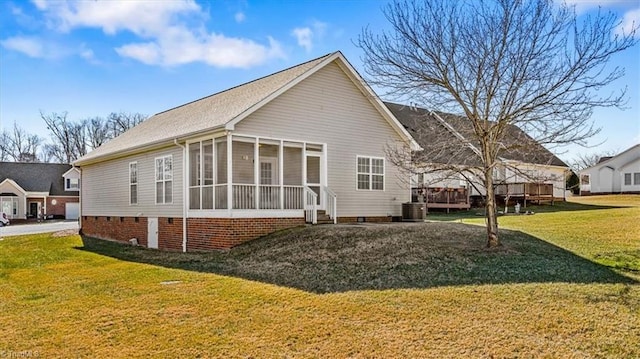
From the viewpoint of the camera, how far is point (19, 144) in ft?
213

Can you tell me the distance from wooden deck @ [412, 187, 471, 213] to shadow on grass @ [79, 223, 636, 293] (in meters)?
10.0

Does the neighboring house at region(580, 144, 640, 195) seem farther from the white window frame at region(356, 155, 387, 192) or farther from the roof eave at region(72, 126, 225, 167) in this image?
the roof eave at region(72, 126, 225, 167)

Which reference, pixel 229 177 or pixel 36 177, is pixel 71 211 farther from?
pixel 229 177

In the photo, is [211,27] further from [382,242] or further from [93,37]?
[382,242]

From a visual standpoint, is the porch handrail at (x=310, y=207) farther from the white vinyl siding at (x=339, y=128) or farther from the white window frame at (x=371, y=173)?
the white window frame at (x=371, y=173)

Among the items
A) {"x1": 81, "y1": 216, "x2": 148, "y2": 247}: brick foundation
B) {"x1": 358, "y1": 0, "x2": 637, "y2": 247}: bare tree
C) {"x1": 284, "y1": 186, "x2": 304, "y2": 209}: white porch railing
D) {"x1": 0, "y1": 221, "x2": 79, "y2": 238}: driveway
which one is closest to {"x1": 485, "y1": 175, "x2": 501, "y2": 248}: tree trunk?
{"x1": 358, "y1": 0, "x2": 637, "y2": 247}: bare tree

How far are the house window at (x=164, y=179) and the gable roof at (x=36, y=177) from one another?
34249 millimetres

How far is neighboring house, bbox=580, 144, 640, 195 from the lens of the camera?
42.5 m

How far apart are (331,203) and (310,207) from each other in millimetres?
1066

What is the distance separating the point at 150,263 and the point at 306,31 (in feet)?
25.4

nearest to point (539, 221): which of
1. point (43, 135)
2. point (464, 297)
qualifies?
point (464, 297)

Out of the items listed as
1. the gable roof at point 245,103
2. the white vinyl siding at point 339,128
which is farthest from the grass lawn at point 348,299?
the gable roof at point 245,103

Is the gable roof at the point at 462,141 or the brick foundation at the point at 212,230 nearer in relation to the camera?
the gable roof at the point at 462,141

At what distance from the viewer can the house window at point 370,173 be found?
710 inches
